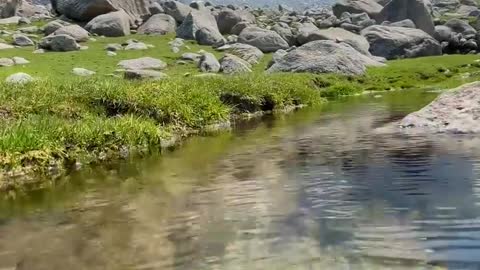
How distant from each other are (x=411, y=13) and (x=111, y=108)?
260ft

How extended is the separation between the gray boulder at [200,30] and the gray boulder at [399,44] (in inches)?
708

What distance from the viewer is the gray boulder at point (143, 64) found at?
178 ft

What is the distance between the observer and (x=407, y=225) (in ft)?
38.2

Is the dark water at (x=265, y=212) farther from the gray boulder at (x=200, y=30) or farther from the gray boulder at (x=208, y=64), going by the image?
the gray boulder at (x=200, y=30)

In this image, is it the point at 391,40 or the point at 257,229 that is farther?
the point at 391,40

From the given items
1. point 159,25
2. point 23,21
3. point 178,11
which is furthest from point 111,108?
point 178,11

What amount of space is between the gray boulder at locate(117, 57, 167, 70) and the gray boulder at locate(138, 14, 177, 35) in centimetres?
2311

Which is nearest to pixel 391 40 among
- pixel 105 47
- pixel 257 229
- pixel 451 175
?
pixel 105 47

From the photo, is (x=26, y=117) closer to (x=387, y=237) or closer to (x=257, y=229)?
(x=257, y=229)

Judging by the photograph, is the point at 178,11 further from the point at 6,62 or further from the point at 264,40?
the point at 6,62

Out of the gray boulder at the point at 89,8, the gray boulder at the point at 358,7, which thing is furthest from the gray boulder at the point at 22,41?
the gray boulder at the point at 358,7

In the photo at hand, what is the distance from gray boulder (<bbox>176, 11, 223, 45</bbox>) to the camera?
74500mm

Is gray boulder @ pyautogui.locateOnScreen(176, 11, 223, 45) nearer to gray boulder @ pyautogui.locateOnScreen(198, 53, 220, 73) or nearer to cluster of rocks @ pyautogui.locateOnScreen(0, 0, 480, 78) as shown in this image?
cluster of rocks @ pyautogui.locateOnScreen(0, 0, 480, 78)

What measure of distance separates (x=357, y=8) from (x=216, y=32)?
2005 inches
